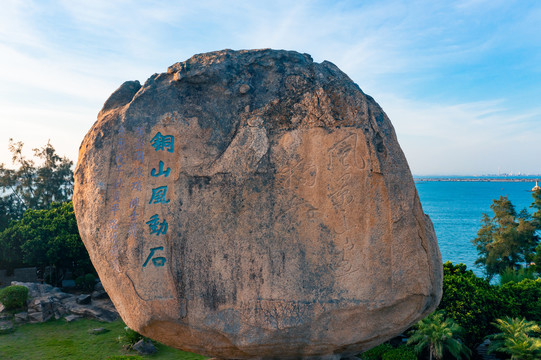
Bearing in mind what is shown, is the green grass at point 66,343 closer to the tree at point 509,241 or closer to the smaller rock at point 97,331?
the smaller rock at point 97,331

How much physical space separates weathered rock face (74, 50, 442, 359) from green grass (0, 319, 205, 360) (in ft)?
21.1

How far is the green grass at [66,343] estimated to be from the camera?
10.9m

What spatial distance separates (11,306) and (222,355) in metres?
11.5

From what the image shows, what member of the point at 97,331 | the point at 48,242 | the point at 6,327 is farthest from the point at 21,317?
the point at 48,242

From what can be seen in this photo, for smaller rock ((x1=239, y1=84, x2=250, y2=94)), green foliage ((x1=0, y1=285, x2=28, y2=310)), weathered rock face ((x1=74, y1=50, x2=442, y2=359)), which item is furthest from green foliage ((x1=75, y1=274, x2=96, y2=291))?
smaller rock ((x1=239, y1=84, x2=250, y2=94))

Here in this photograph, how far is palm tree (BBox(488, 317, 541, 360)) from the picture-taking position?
29.7 feet

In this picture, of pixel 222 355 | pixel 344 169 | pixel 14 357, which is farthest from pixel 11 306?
pixel 344 169

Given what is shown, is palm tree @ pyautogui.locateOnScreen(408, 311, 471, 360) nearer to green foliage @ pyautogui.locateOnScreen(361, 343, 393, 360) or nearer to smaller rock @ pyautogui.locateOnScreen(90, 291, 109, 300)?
green foliage @ pyautogui.locateOnScreen(361, 343, 393, 360)

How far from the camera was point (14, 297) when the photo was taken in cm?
1380

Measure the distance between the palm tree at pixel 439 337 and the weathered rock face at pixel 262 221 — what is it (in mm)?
5049

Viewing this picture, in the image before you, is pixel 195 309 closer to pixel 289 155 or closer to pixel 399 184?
pixel 289 155

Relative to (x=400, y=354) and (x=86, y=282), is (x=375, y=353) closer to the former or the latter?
(x=400, y=354)

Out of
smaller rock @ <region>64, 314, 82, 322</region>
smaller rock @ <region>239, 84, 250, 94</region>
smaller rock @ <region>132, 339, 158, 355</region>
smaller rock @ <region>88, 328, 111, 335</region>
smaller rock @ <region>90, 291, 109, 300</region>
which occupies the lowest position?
smaller rock @ <region>132, 339, 158, 355</region>

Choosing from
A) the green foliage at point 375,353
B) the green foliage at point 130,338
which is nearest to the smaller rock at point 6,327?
the green foliage at point 130,338
